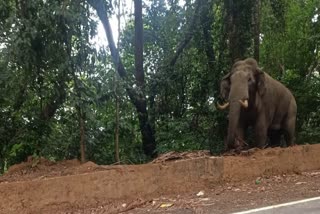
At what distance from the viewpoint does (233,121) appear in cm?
1042

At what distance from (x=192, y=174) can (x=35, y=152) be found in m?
4.59

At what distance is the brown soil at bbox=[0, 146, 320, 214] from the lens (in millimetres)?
7176

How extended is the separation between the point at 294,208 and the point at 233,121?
3.89m

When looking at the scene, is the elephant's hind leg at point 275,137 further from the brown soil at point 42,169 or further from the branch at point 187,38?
the brown soil at point 42,169

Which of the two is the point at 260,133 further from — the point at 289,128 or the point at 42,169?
the point at 42,169

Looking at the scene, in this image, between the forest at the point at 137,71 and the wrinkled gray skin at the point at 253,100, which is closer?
the forest at the point at 137,71

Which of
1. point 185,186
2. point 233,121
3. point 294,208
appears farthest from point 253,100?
→ point 294,208

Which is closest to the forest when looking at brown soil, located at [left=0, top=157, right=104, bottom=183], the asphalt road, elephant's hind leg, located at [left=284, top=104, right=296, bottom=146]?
brown soil, located at [left=0, top=157, right=104, bottom=183]

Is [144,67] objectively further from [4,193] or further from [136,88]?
[4,193]

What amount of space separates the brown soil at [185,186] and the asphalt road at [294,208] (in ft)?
0.96

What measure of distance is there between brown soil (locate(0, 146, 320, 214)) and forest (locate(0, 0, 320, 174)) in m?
1.81

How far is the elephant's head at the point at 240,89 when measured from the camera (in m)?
10.5

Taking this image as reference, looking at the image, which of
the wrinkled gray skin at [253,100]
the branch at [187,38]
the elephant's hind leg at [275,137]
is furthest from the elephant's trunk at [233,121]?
the branch at [187,38]

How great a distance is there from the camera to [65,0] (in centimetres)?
917
